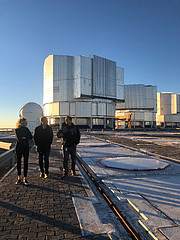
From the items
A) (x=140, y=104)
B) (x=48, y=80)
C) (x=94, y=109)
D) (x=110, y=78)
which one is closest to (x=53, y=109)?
(x=48, y=80)

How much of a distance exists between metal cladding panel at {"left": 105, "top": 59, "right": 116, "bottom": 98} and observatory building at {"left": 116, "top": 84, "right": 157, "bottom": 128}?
19.5 metres

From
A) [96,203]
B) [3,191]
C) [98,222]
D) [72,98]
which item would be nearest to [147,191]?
[96,203]

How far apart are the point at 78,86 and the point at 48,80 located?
11279 mm

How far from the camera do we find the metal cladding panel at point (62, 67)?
57.2 m

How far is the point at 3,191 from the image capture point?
13.3 feet

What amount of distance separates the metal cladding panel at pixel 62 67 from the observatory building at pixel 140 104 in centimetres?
3243

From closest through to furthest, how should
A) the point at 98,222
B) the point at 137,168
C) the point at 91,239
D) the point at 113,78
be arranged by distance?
the point at 91,239, the point at 98,222, the point at 137,168, the point at 113,78

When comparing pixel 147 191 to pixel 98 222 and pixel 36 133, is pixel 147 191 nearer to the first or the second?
pixel 98 222

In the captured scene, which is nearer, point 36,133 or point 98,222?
point 98,222

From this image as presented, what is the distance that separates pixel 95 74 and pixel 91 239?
2263 inches

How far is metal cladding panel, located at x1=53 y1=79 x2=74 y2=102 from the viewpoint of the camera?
57375 mm

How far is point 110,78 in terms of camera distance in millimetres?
61156

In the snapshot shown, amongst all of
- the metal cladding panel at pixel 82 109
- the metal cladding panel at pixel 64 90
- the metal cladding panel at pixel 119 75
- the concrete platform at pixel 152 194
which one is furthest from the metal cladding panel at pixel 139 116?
the concrete platform at pixel 152 194

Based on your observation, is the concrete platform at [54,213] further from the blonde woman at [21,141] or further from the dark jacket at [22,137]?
the dark jacket at [22,137]
